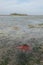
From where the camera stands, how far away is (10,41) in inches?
363

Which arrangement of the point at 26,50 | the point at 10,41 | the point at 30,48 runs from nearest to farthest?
the point at 26,50, the point at 30,48, the point at 10,41

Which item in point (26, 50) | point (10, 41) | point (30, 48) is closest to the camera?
point (26, 50)

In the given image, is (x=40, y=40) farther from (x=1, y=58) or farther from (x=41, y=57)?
(x=1, y=58)

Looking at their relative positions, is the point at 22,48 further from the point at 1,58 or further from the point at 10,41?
the point at 10,41

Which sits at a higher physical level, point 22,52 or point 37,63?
point 22,52

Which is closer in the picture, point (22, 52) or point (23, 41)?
point (22, 52)

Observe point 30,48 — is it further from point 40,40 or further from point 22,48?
point 40,40

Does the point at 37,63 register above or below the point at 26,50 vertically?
below

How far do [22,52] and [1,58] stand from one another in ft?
2.90

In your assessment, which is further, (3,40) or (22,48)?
(3,40)

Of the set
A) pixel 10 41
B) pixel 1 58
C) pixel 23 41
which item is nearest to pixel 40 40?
pixel 23 41

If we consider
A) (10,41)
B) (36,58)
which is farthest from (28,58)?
(10,41)

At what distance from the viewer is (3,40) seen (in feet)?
30.7

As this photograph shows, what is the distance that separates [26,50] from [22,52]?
17 centimetres
